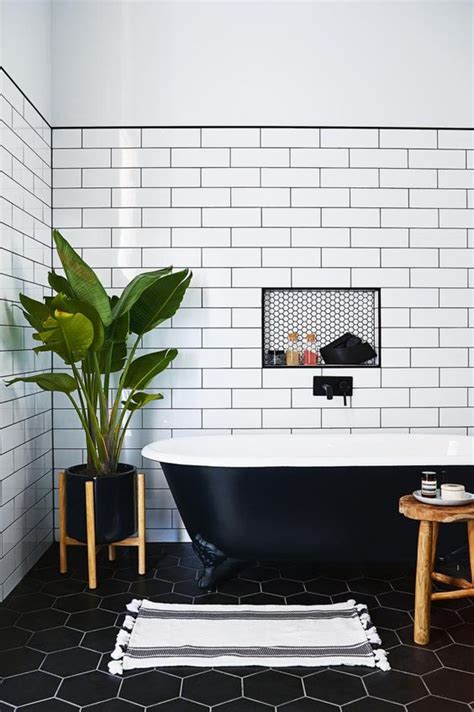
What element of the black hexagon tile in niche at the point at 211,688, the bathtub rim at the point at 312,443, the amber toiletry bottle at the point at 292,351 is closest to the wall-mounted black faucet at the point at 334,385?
the amber toiletry bottle at the point at 292,351

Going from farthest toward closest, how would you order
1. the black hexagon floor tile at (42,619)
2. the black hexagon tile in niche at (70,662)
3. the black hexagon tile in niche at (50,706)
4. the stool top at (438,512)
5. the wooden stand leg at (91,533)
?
the wooden stand leg at (91,533), the black hexagon floor tile at (42,619), the stool top at (438,512), the black hexagon tile in niche at (70,662), the black hexagon tile in niche at (50,706)

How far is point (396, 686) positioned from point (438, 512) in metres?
0.69

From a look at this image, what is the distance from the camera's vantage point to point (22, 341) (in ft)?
11.8

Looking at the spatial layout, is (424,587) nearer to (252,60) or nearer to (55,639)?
(55,639)

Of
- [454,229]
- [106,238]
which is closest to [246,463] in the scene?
[106,238]

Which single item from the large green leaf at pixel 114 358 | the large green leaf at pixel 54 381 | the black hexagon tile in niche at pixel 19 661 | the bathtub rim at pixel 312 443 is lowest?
the black hexagon tile in niche at pixel 19 661

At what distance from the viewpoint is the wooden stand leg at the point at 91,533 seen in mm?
3408

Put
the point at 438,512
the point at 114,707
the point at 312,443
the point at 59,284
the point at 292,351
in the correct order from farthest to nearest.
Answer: the point at 292,351, the point at 312,443, the point at 59,284, the point at 438,512, the point at 114,707

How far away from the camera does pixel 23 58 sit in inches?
142

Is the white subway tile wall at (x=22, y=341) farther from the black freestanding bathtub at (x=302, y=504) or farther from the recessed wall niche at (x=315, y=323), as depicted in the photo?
the recessed wall niche at (x=315, y=323)

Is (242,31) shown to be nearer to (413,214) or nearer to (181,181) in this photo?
(181,181)

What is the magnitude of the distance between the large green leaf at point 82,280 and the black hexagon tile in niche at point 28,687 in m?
1.61

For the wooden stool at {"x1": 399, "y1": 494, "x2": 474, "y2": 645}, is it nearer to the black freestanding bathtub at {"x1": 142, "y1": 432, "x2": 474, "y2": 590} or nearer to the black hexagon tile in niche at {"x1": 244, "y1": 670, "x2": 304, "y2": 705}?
the black freestanding bathtub at {"x1": 142, "y1": 432, "x2": 474, "y2": 590}

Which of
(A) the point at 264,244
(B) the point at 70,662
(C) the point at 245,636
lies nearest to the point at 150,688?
(B) the point at 70,662
